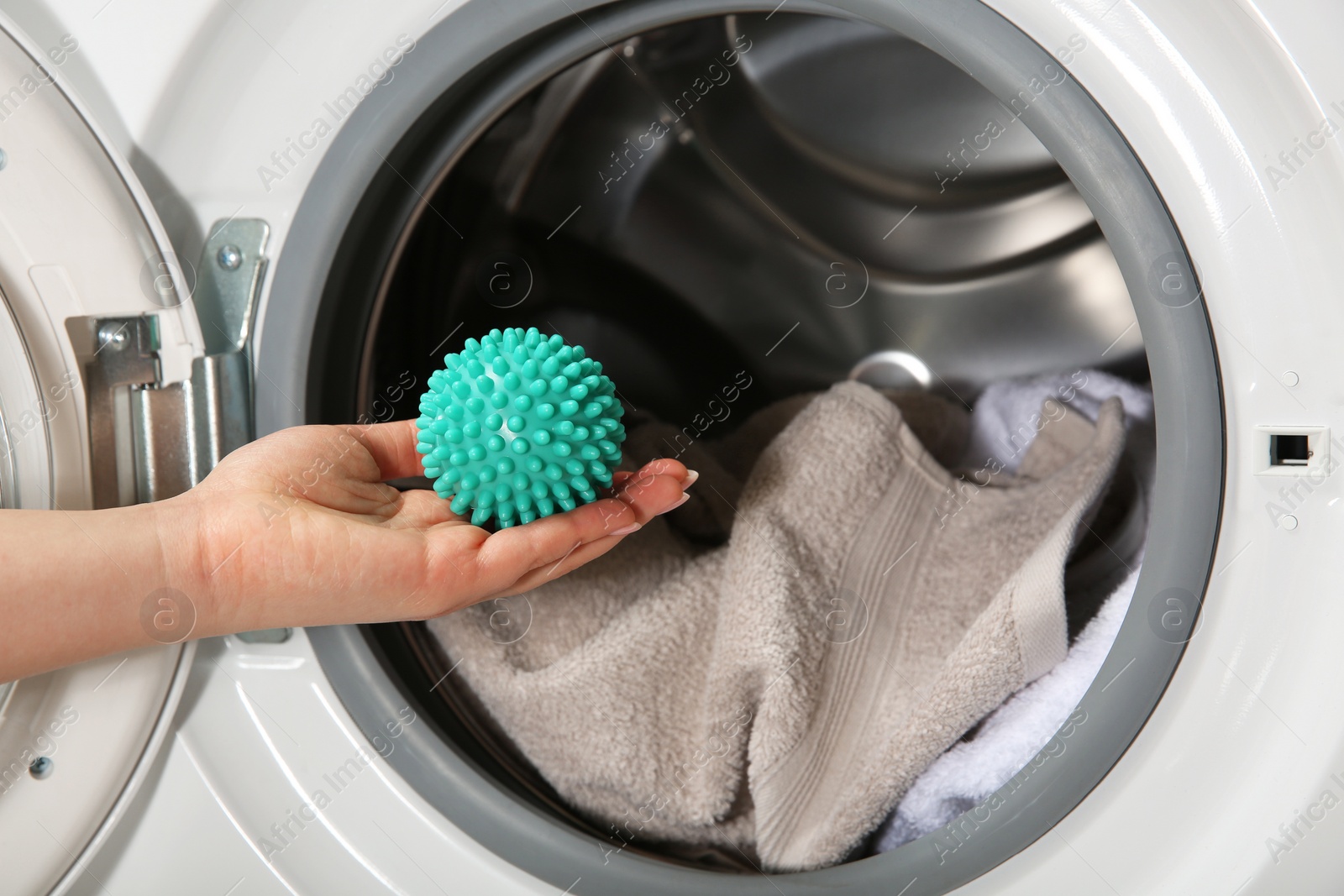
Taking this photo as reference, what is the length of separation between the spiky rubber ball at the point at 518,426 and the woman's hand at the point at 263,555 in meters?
0.03

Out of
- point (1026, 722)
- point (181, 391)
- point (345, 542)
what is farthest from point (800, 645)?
point (181, 391)

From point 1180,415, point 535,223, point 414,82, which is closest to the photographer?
point 1180,415

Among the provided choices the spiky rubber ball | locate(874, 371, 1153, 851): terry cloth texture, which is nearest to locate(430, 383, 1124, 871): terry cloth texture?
locate(874, 371, 1153, 851): terry cloth texture

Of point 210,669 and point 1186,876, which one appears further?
point 210,669

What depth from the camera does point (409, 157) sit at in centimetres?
52

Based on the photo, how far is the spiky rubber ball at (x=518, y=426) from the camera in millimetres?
387

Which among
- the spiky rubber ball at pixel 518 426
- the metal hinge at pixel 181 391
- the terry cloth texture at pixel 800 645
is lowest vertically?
the terry cloth texture at pixel 800 645

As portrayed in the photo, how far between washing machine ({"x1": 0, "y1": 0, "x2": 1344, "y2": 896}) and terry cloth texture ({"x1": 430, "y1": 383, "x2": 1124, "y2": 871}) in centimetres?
3

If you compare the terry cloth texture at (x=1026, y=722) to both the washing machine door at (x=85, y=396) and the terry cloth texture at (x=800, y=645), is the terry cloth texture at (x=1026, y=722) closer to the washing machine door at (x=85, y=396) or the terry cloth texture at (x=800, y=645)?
the terry cloth texture at (x=800, y=645)

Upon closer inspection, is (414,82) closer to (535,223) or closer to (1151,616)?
(535,223)

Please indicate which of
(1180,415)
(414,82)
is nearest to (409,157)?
(414,82)

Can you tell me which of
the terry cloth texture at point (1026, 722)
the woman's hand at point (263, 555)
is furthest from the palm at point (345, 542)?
the terry cloth texture at point (1026, 722)

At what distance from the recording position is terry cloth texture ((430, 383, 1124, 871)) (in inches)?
19.0

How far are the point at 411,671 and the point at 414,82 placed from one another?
0.35 m
